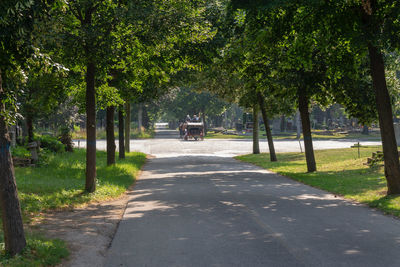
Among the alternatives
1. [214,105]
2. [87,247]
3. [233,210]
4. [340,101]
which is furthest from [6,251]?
[214,105]

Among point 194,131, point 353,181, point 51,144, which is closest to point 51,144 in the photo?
point 51,144

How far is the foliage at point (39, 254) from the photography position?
6.15 m

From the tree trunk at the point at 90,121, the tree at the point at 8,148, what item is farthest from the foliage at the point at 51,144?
the tree at the point at 8,148

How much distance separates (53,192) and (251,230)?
20.4 ft

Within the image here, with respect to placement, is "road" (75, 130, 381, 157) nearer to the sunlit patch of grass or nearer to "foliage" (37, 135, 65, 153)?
"foliage" (37, 135, 65, 153)

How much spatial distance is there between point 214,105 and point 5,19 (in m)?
74.7

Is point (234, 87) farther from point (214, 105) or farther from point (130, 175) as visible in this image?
point (214, 105)

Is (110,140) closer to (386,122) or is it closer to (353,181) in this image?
(353,181)

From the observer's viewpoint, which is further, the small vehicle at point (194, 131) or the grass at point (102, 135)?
the grass at point (102, 135)

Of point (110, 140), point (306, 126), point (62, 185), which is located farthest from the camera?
point (110, 140)

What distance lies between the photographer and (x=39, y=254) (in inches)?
260

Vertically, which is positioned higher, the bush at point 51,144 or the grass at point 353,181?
the bush at point 51,144

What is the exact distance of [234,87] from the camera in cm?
2948

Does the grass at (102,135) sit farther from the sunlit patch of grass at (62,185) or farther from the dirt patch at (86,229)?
the dirt patch at (86,229)
